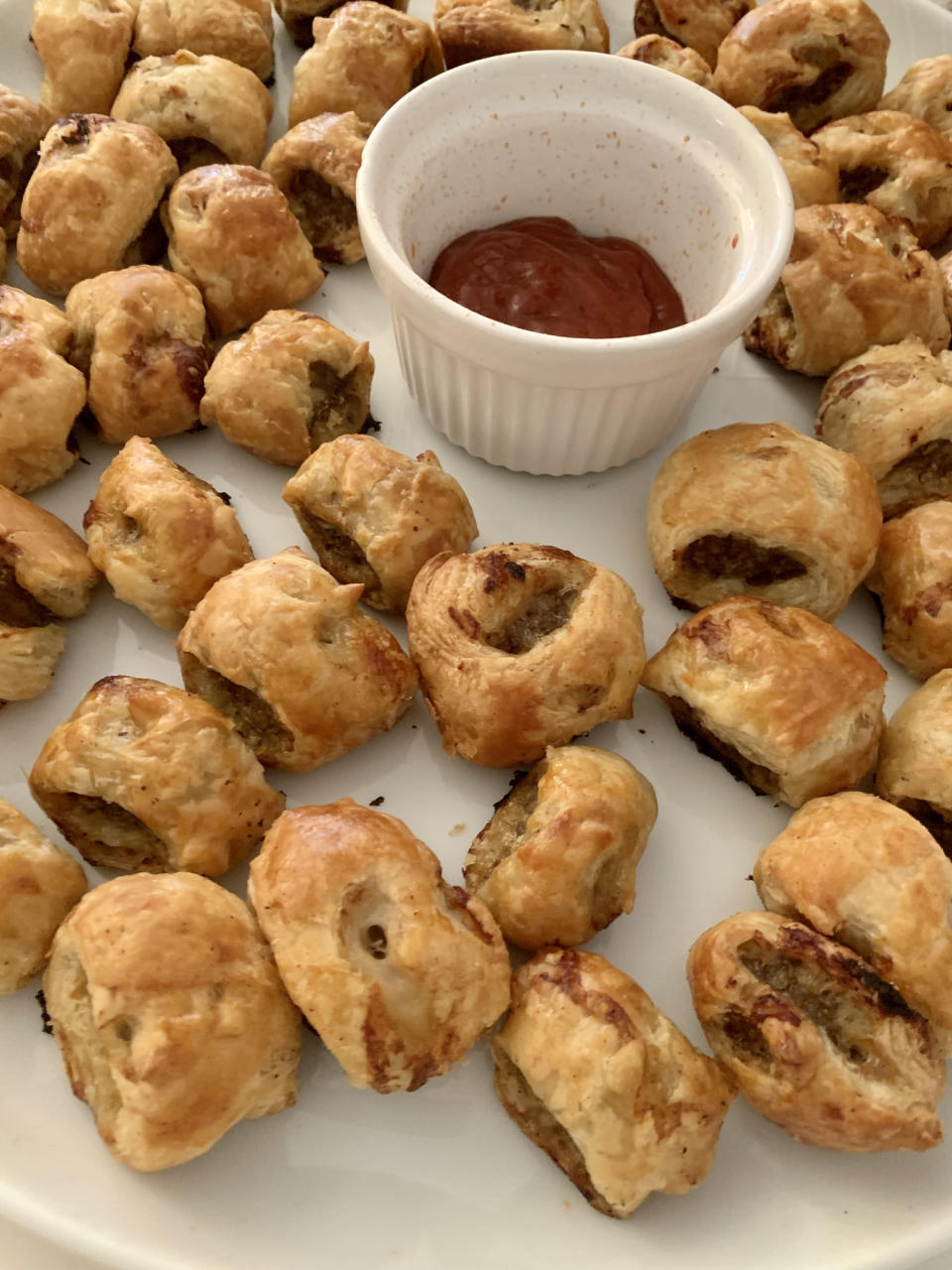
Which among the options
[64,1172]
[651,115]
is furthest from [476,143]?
[64,1172]

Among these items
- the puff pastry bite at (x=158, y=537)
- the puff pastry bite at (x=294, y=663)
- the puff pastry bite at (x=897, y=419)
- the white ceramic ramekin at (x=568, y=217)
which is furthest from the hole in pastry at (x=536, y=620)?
the puff pastry bite at (x=897, y=419)

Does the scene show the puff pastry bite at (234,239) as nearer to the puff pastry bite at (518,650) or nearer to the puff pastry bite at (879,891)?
the puff pastry bite at (518,650)

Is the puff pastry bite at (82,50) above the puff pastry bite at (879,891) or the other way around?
above

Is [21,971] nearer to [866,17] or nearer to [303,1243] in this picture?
[303,1243]

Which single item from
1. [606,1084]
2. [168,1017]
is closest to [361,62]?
[168,1017]

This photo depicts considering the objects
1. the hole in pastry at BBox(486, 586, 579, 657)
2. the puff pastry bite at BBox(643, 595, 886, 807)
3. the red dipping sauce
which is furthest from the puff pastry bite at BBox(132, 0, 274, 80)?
the puff pastry bite at BBox(643, 595, 886, 807)

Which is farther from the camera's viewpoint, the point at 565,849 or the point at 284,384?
the point at 284,384

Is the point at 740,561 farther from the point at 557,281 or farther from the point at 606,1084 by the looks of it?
the point at 606,1084

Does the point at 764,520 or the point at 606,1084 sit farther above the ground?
the point at 764,520
